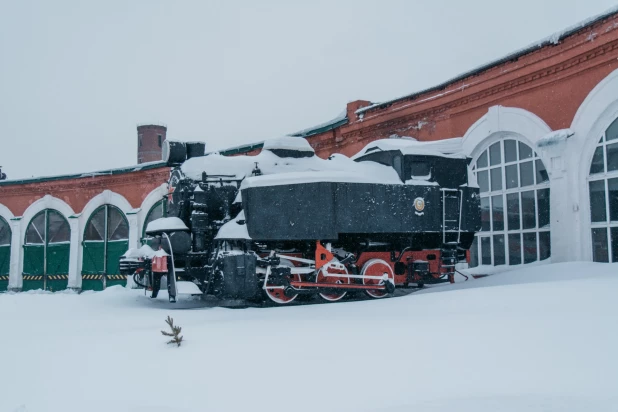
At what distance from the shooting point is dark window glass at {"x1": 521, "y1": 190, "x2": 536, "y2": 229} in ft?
31.4

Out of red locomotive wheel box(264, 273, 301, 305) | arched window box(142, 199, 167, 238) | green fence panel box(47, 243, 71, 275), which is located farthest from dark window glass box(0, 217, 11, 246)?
red locomotive wheel box(264, 273, 301, 305)

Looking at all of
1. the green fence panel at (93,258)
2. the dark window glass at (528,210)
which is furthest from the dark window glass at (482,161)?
the green fence panel at (93,258)

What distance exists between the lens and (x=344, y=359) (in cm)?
408

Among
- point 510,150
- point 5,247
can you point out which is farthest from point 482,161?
point 5,247

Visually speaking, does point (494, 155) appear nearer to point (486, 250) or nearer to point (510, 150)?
point (510, 150)

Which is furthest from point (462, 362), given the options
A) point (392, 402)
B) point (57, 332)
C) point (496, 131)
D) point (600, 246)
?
point (496, 131)

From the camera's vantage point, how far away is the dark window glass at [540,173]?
935 cm

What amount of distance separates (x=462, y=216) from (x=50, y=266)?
15.7 meters

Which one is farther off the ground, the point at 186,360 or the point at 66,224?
the point at 66,224

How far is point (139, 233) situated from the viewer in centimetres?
1769

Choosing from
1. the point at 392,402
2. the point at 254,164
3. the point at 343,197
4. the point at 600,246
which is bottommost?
the point at 392,402

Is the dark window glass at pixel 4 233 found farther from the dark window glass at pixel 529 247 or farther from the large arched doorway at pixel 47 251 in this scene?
the dark window glass at pixel 529 247

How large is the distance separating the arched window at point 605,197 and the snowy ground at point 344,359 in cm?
211

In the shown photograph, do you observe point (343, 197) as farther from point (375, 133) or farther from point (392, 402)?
point (375, 133)
